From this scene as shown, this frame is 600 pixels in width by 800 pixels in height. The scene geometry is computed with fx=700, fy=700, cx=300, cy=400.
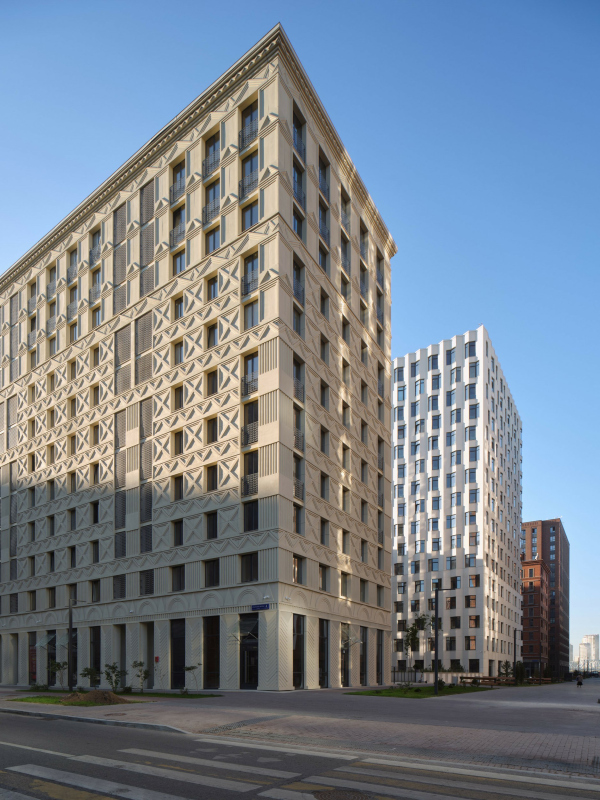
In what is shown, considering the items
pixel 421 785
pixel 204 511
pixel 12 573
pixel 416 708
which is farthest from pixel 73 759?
pixel 12 573

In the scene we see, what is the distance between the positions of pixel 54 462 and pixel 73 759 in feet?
160

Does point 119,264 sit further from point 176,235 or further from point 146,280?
point 176,235

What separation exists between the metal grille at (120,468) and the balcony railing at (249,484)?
12.9 metres

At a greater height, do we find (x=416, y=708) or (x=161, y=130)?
(x=161, y=130)

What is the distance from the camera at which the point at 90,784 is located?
1084 cm

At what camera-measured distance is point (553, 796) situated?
10.6 metres

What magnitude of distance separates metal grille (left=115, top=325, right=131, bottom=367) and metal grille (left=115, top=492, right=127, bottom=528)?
984 cm

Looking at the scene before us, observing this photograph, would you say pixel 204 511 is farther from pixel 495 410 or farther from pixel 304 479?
pixel 495 410

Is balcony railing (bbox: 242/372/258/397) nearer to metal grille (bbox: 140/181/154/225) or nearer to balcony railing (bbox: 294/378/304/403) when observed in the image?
balcony railing (bbox: 294/378/304/403)

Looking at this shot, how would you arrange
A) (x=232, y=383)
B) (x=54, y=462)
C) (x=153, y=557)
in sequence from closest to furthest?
(x=232, y=383) < (x=153, y=557) < (x=54, y=462)

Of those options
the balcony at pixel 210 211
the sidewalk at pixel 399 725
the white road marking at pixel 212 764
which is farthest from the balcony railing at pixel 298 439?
the white road marking at pixel 212 764

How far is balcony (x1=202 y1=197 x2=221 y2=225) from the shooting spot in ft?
A: 152

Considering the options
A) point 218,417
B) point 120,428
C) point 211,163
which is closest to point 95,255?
point 211,163

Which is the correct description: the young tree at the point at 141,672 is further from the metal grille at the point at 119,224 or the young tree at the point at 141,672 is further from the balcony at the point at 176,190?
the metal grille at the point at 119,224
